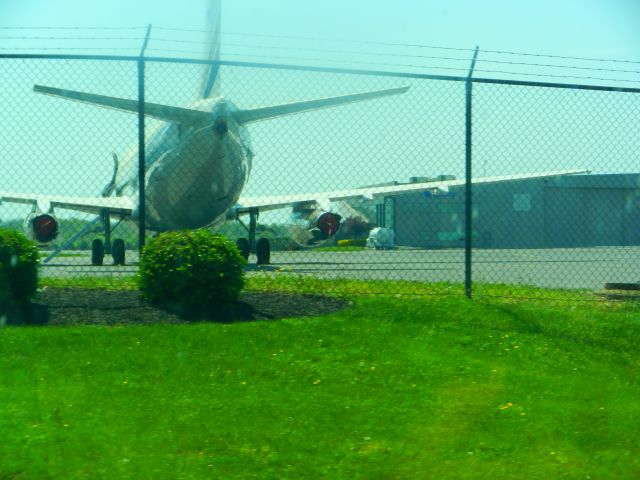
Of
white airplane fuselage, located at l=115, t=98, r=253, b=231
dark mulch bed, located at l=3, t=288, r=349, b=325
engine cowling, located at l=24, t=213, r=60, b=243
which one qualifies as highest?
white airplane fuselage, located at l=115, t=98, r=253, b=231

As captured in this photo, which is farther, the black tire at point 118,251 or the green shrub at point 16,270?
the black tire at point 118,251

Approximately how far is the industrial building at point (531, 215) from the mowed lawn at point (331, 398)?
62.7 ft

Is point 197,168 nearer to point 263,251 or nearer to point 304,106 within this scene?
point 263,251

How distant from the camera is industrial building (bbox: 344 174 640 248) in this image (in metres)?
29.7

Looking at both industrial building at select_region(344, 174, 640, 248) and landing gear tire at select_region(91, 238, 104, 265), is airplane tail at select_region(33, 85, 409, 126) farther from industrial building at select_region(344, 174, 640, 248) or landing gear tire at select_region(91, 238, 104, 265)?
Result: industrial building at select_region(344, 174, 640, 248)

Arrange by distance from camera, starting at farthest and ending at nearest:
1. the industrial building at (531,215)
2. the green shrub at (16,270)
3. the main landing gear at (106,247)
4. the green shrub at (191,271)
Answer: the industrial building at (531,215)
the main landing gear at (106,247)
the green shrub at (191,271)
the green shrub at (16,270)

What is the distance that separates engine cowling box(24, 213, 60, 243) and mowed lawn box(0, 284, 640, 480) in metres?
12.5

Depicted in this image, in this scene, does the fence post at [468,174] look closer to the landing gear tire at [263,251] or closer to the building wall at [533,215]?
the landing gear tire at [263,251]

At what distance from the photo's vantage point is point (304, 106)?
13.4 meters

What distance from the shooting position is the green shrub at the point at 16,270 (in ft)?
28.9

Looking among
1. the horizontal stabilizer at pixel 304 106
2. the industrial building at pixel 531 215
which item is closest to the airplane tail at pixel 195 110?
the horizontal stabilizer at pixel 304 106

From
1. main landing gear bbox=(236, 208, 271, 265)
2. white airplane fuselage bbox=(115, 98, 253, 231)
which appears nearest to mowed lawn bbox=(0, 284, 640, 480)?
white airplane fuselage bbox=(115, 98, 253, 231)

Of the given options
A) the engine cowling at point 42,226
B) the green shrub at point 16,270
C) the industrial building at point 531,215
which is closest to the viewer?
the green shrub at point 16,270

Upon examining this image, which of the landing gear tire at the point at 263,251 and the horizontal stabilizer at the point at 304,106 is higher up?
the horizontal stabilizer at the point at 304,106
